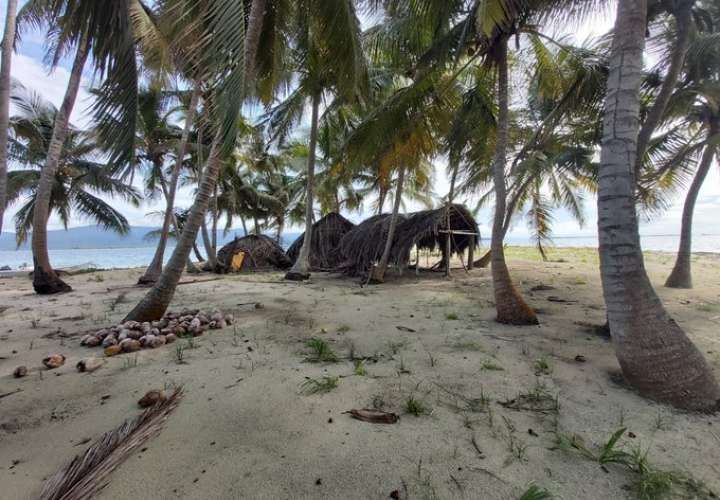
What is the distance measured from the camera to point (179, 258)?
4676 millimetres

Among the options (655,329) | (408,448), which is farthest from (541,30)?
(408,448)

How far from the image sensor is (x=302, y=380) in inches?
118

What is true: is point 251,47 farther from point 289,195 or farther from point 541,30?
point 289,195

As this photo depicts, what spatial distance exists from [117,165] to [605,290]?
5664 mm

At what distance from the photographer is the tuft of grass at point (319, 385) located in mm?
2771

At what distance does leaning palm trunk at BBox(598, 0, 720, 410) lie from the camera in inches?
106

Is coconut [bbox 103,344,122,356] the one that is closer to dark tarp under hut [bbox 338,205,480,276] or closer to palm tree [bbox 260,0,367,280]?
palm tree [bbox 260,0,367,280]

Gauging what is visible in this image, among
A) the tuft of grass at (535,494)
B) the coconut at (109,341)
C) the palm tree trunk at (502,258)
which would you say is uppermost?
the palm tree trunk at (502,258)

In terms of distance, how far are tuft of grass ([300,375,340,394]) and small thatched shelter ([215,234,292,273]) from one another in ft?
45.5

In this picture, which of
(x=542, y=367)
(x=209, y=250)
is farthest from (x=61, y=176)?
(x=542, y=367)

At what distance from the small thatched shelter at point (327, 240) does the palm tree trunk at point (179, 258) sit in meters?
10.5

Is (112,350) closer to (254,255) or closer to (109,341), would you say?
(109,341)

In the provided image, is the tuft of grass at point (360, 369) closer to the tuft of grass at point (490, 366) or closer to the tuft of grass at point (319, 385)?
the tuft of grass at point (319, 385)

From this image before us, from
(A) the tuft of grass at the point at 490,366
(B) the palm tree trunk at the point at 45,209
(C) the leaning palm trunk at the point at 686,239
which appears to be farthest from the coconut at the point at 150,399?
(C) the leaning palm trunk at the point at 686,239
